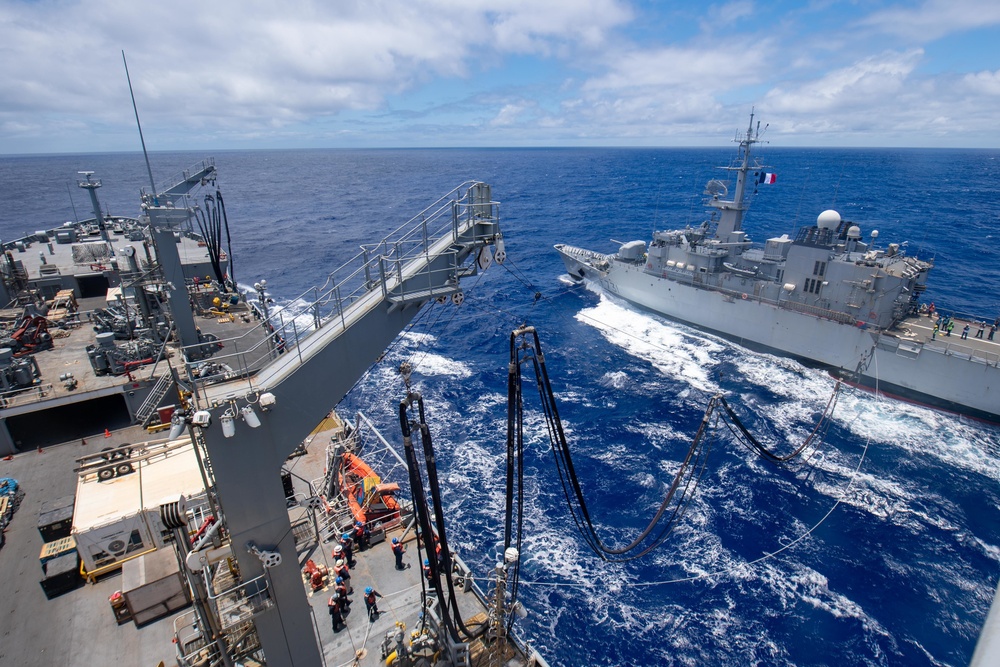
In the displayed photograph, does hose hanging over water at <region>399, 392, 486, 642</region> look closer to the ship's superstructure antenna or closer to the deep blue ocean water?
the deep blue ocean water

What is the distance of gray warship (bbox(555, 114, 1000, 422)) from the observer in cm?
4094

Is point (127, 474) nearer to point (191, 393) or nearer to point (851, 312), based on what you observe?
point (191, 393)

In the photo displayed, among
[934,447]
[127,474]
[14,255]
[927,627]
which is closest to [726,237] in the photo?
[934,447]

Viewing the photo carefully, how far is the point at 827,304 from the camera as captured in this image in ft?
153

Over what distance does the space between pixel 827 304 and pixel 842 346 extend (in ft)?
13.2

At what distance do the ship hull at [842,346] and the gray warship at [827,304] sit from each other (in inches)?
3.3

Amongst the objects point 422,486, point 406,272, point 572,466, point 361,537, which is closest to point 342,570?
point 361,537

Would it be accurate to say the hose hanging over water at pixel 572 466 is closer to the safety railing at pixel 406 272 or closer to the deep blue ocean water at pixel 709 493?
the deep blue ocean water at pixel 709 493

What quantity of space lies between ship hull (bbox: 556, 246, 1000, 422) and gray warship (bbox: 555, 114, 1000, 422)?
8 centimetres

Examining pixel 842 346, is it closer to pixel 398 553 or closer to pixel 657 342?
pixel 657 342

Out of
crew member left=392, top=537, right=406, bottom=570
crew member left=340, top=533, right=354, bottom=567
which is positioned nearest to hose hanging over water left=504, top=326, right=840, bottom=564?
crew member left=392, top=537, right=406, bottom=570

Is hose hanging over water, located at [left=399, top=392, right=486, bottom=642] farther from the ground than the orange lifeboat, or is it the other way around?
hose hanging over water, located at [left=399, top=392, right=486, bottom=642]

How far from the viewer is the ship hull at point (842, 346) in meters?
39.6

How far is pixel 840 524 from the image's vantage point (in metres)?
29.2
